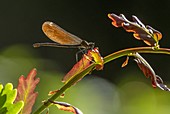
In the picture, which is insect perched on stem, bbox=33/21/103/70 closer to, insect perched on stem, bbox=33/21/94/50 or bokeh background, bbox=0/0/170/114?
insect perched on stem, bbox=33/21/94/50

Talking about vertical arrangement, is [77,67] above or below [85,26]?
below

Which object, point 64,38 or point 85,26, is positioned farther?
point 85,26

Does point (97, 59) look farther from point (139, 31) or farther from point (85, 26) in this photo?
point (85, 26)

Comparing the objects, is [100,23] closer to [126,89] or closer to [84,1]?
[84,1]

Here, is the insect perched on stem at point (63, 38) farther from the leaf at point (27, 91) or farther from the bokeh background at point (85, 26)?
the bokeh background at point (85, 26)

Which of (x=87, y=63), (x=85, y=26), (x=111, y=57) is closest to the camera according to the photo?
(x=111, y=57)

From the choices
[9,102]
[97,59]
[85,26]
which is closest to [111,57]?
[97,59]
